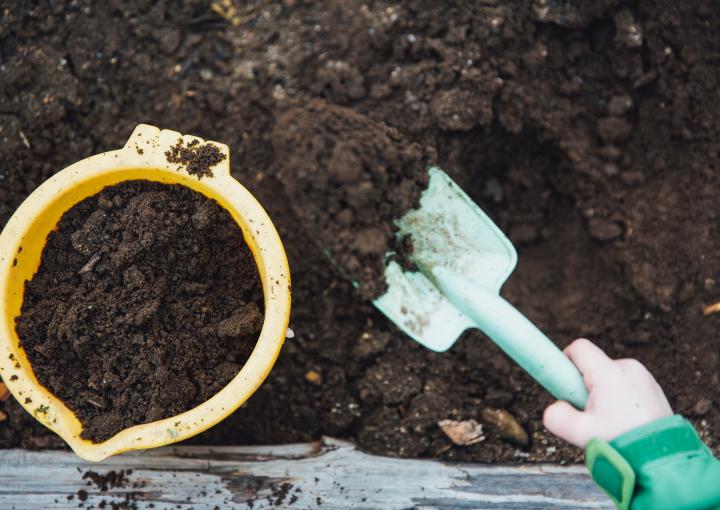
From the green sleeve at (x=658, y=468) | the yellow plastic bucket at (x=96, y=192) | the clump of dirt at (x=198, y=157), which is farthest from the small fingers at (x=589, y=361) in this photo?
the clump of dirt at (x=198, y=157)

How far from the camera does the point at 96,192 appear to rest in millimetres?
1282

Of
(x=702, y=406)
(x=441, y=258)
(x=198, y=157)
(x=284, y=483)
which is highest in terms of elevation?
(x=198, y=157)

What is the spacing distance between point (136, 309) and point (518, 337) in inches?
30.3

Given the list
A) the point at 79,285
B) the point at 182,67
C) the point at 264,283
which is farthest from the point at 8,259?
the point at 182,67

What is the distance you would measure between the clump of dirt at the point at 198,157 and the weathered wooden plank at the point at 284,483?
2.16 feet

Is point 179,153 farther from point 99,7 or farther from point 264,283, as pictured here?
point 99,7

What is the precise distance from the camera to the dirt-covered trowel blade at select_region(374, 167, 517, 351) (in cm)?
150

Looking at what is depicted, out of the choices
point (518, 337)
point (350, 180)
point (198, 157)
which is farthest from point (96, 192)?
point (518, 337)

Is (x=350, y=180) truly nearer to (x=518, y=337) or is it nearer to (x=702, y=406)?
(x=518, y=337)

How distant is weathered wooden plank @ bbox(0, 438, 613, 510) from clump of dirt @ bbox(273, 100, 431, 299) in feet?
1.38

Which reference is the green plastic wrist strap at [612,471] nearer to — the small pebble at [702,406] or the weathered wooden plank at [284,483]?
the weathered wooden plank at [284,483]

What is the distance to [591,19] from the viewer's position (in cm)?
160

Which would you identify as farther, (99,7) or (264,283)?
(99,7)

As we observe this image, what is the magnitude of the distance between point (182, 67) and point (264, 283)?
0.70m
